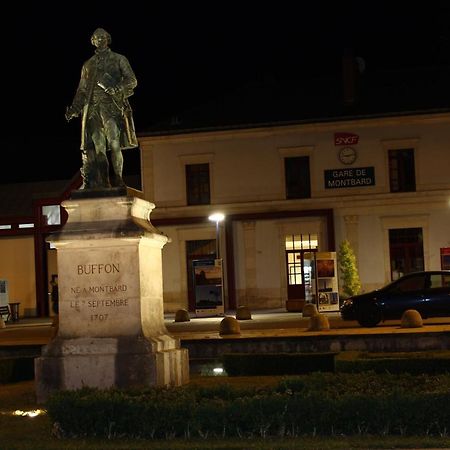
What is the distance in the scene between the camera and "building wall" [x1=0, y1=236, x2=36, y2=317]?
4806cm

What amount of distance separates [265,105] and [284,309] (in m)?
10.3

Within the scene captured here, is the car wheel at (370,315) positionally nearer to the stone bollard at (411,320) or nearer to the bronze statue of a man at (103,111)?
the stone bollard at (411,320)

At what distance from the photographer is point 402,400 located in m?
10.7

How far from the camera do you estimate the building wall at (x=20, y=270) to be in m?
48.1

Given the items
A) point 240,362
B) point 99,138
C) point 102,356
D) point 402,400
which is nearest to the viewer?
point 402,400

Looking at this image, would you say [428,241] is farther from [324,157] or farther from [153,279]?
[153,279]

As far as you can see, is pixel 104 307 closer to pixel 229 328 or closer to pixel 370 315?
pixel 229 328

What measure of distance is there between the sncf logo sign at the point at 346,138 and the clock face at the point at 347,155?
273 mm

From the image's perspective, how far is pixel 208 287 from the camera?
39.0 m

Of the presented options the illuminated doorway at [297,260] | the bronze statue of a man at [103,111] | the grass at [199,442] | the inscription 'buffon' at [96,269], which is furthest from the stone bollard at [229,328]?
the illuminated doorway at [297,260]

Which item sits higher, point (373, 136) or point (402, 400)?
point (373, 136)

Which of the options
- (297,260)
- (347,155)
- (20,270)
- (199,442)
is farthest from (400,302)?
(20,270)

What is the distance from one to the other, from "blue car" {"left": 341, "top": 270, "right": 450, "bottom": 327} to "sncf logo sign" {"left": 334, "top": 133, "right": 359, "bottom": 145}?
1721 cm

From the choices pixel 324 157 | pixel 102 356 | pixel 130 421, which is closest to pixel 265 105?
pixel 324 157
